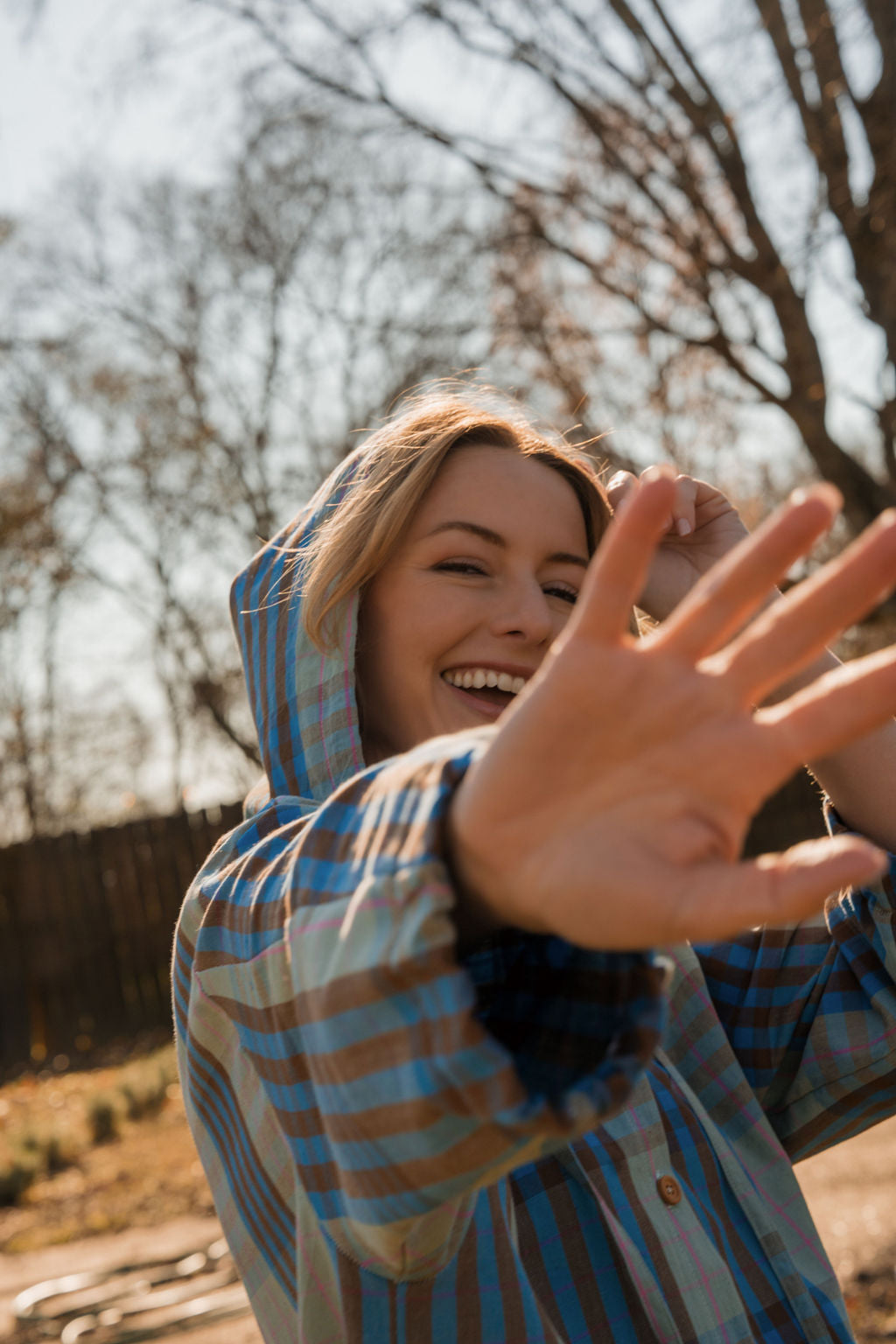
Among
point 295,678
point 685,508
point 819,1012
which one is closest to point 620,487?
point 685,508

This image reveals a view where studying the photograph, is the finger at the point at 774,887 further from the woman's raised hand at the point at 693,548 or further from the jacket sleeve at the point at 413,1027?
the woman's raised hand at the point at 693,548

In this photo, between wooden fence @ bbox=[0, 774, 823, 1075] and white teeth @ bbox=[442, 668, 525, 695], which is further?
wooden fence @ bbox=[0, 774, 823, 1075]

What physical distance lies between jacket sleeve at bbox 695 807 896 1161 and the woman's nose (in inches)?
20.7

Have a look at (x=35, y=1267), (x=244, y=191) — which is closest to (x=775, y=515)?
(x=35, y=1267)

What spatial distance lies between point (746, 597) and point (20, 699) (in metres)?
16.9

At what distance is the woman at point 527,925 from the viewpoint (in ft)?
2.82

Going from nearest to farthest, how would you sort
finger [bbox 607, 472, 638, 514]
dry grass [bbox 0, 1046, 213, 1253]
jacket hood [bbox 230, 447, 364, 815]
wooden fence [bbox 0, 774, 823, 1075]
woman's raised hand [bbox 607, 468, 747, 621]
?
jacket hood [bbox 230, 447, 364, 815], finger [bbox 607, 472, 638, 514], woman's raised hand [bbox 607, 468, 747, 621], dry grass [bbox 0, 1046, 213, 1253], wooden fence [bbox 0, 774, 823, 1075]

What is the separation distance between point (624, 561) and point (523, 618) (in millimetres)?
804

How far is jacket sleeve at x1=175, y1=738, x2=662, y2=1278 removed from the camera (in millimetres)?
862

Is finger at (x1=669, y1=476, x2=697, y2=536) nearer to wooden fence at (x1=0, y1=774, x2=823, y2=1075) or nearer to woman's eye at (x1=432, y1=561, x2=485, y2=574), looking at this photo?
woman's eye at (x1=432, y1=561, x2=485, y2=574)

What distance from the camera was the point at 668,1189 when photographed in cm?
141

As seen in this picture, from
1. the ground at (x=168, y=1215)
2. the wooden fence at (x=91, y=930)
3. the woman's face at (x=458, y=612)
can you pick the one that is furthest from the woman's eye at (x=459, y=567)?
the wooden fence at (x=91, y=930)

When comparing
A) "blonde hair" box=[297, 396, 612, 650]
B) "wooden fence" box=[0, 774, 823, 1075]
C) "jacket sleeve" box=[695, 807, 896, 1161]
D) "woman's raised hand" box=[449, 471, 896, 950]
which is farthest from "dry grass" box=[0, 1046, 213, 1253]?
"woman's raised hand" box=[449, 471, 896, 950]

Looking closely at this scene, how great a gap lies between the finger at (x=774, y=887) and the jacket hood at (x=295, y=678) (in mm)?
753
